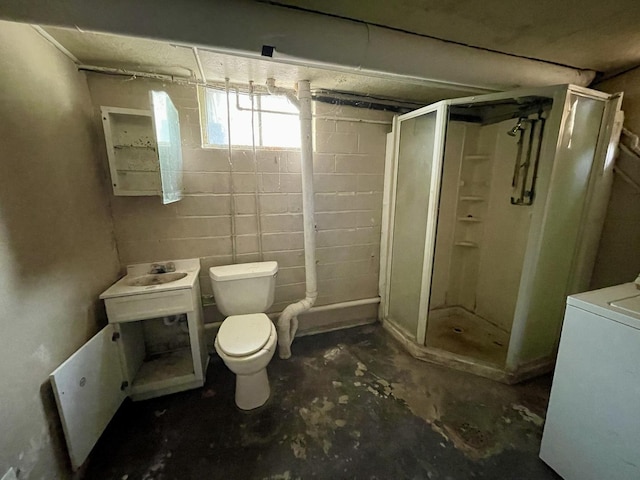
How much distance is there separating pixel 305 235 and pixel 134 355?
1.46 metres

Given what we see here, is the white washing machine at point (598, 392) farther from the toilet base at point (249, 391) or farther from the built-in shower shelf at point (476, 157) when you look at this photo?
the toilet base at point (249, 391)

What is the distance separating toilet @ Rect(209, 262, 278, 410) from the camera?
58.5 inches

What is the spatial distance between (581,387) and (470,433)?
2.06 feet

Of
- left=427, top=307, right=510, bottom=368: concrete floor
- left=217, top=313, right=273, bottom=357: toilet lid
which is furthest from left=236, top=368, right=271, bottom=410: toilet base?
left=427, top=307, right=510, bottom=368: concrete floor

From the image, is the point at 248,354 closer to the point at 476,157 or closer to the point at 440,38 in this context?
the point at 440,38

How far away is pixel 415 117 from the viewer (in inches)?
79.4

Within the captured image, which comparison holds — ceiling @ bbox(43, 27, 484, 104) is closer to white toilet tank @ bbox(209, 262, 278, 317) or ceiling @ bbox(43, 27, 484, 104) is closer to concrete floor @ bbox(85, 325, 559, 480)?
white toilet tank @ bbox(209, 262, 278, 317)

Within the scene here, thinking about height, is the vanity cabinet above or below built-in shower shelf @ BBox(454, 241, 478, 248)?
above

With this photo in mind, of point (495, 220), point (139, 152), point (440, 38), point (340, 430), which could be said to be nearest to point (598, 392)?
point (340, 430)

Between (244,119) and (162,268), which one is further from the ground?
(244,119)

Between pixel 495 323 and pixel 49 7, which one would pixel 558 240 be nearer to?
pixel 495 323

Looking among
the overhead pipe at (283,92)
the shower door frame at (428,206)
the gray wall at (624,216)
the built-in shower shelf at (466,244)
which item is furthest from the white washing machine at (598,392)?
the overhead pipe at (283,92)

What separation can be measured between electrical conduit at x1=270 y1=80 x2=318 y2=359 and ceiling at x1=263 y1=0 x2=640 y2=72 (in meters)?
0.65

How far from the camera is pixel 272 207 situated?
2.07 m
